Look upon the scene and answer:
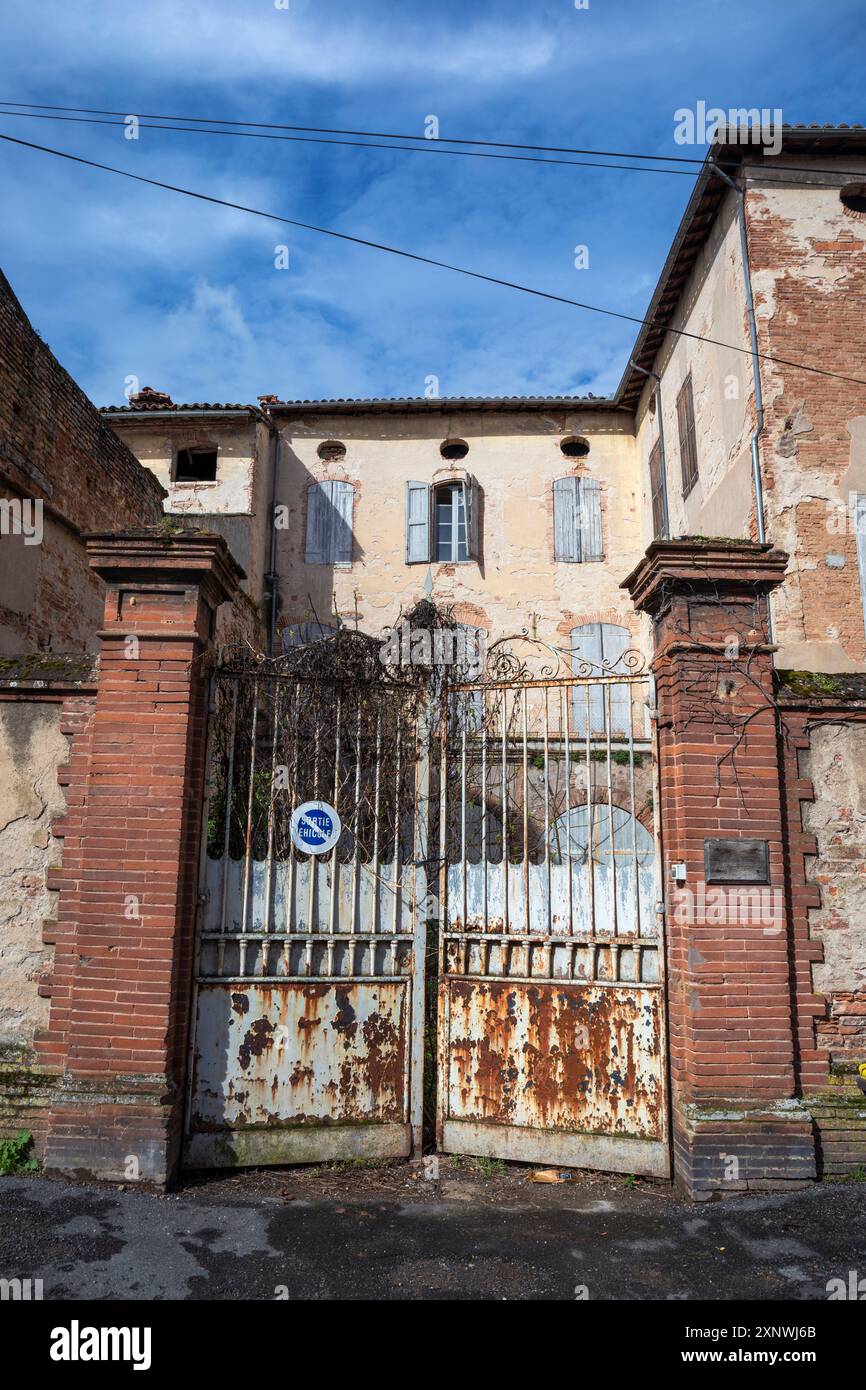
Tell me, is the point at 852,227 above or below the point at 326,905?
above

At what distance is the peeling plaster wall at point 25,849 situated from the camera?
4.93 m

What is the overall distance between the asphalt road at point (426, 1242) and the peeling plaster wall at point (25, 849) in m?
0.87

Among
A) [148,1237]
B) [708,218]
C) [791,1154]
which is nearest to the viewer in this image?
[148,1237]

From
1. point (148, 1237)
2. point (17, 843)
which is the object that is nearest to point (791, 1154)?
point (148, 1237)

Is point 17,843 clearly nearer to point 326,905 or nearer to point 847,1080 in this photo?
point 326,905

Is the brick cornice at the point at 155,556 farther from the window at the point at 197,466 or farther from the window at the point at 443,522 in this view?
the window at the point at 197,466

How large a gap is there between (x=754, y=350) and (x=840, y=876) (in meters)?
8.77

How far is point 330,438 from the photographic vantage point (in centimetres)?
1867

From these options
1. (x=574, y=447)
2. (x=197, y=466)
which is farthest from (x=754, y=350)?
(x=197, y=466)

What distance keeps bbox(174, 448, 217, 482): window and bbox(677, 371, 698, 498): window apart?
8.89 meters

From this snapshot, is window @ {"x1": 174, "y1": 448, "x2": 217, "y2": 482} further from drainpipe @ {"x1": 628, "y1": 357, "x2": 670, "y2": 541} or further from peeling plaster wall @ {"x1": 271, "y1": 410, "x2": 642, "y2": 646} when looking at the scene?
drainpipe @ {"x1": 628, "y1": 357, "x2": 670, "y2": 541}

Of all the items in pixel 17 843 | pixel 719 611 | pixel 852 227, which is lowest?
pixel 17 843

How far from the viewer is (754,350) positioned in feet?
38.1
